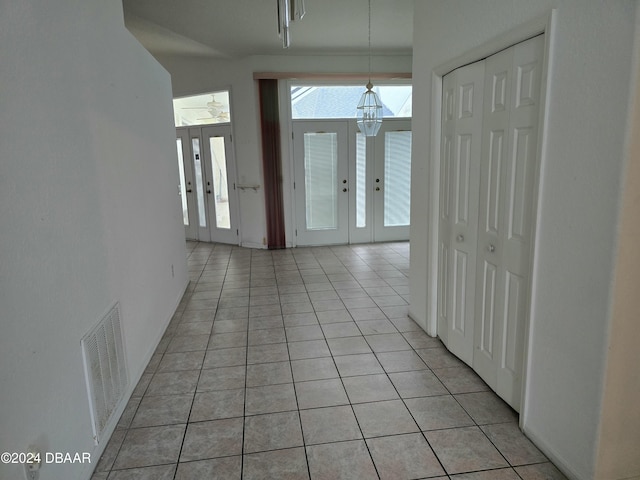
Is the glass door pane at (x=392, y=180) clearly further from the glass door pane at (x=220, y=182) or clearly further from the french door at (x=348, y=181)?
the glass door pane at (x=220, y=182)

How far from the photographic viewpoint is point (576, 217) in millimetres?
1688

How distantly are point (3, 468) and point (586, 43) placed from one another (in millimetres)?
2445

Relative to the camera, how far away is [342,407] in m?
2.38

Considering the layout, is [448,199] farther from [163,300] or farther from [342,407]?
[163,300]

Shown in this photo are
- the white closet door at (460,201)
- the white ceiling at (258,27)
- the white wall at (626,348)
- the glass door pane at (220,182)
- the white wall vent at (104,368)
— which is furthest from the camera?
the glass door pane at (220,182)

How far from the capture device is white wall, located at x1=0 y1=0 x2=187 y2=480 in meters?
1.35

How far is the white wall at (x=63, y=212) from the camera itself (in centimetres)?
135

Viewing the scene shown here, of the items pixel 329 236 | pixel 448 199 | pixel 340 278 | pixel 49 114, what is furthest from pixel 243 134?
pixel 49 114

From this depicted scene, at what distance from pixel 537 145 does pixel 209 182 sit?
598cm

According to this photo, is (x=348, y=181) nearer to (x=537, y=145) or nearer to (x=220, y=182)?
(x=220, y=182)

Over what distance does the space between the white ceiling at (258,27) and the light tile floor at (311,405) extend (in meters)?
3.06

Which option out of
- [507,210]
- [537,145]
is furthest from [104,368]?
[537,145]

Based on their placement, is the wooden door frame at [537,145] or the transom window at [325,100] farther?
the transom window at [325,100]

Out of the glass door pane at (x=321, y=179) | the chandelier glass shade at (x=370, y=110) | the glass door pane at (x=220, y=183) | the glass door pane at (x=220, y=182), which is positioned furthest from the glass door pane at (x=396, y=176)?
the glass door pane at (x=220, y=182)
